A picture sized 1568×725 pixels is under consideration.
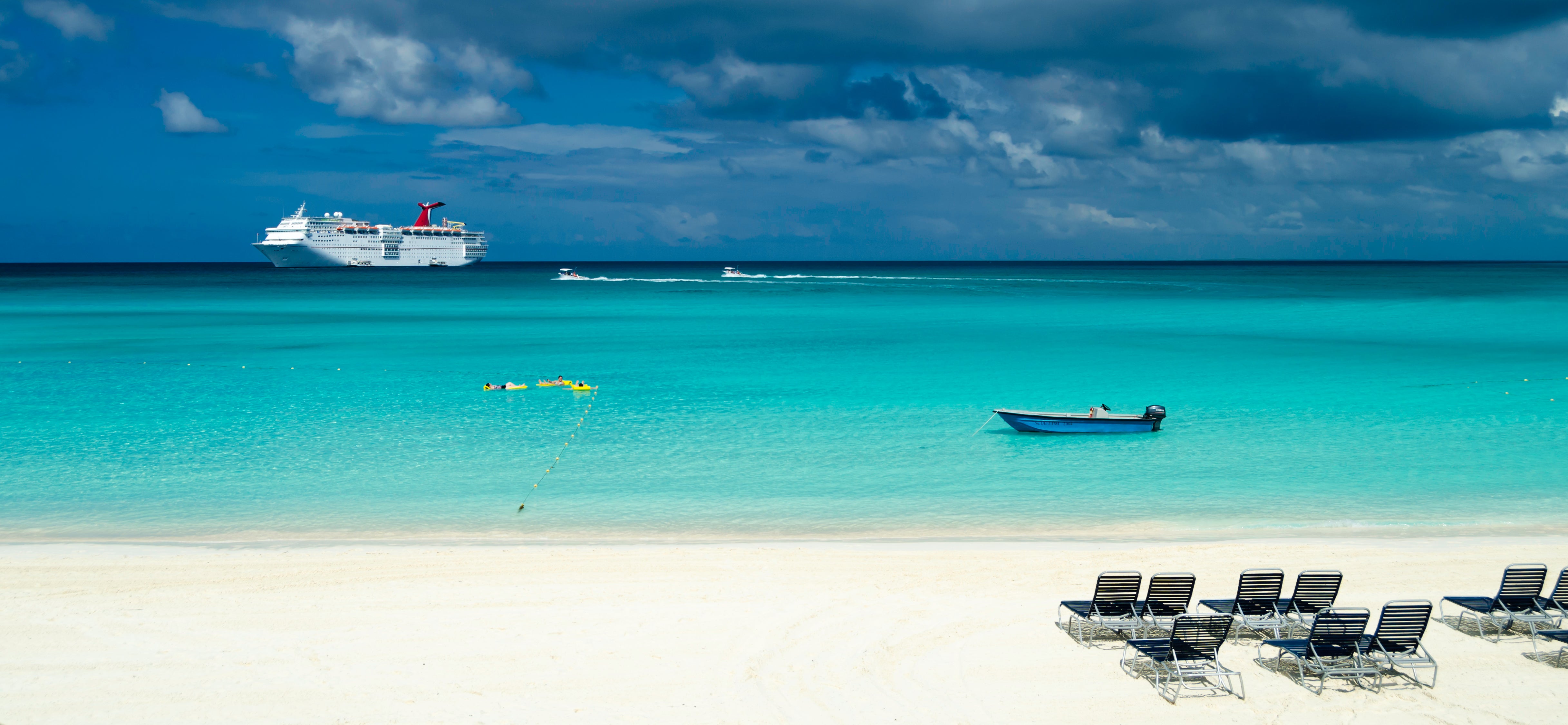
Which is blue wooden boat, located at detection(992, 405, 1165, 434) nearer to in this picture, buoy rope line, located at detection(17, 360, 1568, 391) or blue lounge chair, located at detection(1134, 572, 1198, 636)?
blue lounge chair, located at detection(1134, 572, 1198, 636)

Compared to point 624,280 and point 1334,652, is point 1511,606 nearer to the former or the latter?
point 1334,652

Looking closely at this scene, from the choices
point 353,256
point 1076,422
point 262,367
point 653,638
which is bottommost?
point 262,367

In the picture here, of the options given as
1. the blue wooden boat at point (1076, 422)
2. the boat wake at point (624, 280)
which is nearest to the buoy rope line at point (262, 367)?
the blue wooden boat at point (1076, 422)

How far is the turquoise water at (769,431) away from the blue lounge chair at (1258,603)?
15.3ft

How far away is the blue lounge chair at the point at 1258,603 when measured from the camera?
31.1 ft

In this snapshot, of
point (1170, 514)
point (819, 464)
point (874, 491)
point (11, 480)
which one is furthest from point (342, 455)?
point (1170, 514)

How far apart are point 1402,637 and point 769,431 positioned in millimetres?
15378

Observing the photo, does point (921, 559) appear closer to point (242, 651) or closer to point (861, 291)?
point (242, 651)

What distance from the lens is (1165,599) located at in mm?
9477

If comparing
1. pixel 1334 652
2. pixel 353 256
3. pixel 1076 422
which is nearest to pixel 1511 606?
pixel 1334 652

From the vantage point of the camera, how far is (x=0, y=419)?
23875 mm

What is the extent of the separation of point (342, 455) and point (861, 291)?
90939 mm

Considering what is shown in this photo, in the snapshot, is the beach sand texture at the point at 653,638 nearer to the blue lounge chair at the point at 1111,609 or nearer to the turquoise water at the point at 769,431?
the blue lounge chair at the point at 1111,609

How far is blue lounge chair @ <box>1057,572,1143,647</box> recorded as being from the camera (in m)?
9.27
